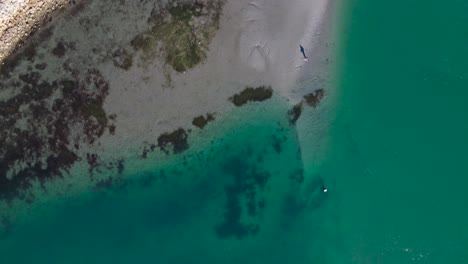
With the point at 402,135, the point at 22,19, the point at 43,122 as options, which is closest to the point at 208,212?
the point at 43,122

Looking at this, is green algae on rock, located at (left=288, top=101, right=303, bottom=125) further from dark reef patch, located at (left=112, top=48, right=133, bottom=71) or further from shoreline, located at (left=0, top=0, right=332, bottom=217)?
dark reef patch, located at (left=112, top=48, right=133, bottom=71)

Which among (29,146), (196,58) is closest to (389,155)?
(196,58)

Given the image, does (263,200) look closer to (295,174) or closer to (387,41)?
(295,174)

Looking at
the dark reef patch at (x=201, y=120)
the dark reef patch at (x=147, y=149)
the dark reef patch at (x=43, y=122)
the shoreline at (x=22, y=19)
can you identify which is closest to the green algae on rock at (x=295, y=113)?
the dark reef patch at (x=201, y=120)

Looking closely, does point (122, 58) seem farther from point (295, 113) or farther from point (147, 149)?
point (295, 113)

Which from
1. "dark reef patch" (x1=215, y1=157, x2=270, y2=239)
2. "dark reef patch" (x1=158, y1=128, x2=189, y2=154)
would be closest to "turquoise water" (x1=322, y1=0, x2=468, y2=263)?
"dark reef patch" (x1=215, y1=157, x2=270, y2=239)

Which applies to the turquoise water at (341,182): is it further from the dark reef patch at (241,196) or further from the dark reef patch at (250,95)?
the dark reef patch at (250,95)
